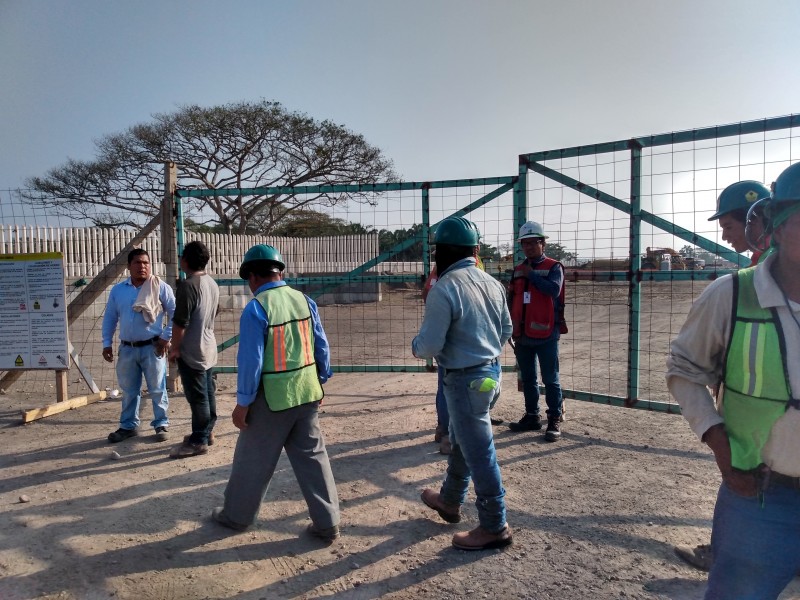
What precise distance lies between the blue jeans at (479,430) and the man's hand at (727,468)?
1.48m

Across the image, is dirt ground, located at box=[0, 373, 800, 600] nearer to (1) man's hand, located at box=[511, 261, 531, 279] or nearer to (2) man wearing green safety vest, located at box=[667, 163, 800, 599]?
(2) man wearing green safety vest, located at box=[667, 163, 800, 599]

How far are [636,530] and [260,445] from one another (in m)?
2.44

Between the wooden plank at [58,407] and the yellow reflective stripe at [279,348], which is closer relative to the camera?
the yellow reflective stripe at [279,348]

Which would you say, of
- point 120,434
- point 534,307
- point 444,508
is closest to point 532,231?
point 534,307

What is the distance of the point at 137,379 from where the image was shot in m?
Result: 5.56

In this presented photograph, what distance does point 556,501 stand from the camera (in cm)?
407

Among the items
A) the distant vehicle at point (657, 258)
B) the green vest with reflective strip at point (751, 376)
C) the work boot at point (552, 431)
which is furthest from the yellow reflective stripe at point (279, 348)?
the distant vehicle at point (657, 258)

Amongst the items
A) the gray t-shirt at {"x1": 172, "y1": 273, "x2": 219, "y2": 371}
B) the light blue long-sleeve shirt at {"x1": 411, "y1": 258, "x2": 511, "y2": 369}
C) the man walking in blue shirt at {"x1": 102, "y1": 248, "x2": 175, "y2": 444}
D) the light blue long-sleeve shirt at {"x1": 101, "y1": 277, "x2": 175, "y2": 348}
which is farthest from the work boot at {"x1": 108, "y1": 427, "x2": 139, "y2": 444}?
the light blue long-sleeve shirt at {"x1": 411, "y1": 258, "x2": 511, "y2": 369}

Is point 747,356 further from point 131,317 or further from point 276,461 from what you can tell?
point 131,317

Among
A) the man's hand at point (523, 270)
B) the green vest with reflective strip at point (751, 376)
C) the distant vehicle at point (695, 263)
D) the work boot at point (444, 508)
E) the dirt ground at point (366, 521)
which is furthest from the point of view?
the man's hand at point (523, 270)

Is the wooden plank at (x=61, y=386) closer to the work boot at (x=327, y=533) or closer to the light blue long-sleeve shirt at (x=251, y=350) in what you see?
the light blue long-sleeve shirt at (x=251, y=350)

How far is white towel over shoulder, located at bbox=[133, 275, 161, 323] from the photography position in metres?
5.41

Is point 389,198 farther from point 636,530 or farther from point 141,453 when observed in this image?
point 636,530

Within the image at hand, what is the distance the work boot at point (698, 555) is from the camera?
3.20m
